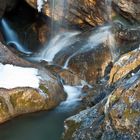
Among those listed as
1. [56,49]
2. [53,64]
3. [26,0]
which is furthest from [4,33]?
[53,64]

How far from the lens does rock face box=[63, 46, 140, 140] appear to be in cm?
666

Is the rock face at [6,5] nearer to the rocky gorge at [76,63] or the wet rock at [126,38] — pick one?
the rocky gorge at [76,63]

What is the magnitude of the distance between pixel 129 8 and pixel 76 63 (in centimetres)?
359

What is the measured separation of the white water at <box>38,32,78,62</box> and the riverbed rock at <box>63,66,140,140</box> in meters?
10.0

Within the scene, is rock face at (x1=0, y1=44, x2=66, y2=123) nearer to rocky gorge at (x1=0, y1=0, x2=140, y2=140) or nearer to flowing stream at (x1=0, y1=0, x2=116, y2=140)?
rocky gorge at (x1=0, y1=0, x2=140, y2=140)

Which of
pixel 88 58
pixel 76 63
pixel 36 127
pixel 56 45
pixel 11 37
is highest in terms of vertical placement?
pixel 11 37

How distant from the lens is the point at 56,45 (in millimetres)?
18969

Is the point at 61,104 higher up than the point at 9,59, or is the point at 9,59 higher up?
the point at 9,59

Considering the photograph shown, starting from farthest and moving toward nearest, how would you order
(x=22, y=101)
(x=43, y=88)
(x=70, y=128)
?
(x=43, y=88) → (x=22, y=101) → (x=70, y=128)

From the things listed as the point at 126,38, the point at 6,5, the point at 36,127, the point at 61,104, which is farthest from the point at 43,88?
the point at 6,5

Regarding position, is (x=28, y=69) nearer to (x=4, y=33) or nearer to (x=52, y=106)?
(x=52, y=106)

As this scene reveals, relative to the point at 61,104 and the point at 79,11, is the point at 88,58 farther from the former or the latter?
the point at 79,11

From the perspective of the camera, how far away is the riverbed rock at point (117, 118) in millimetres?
6648

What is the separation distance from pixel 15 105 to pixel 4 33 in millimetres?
8529
